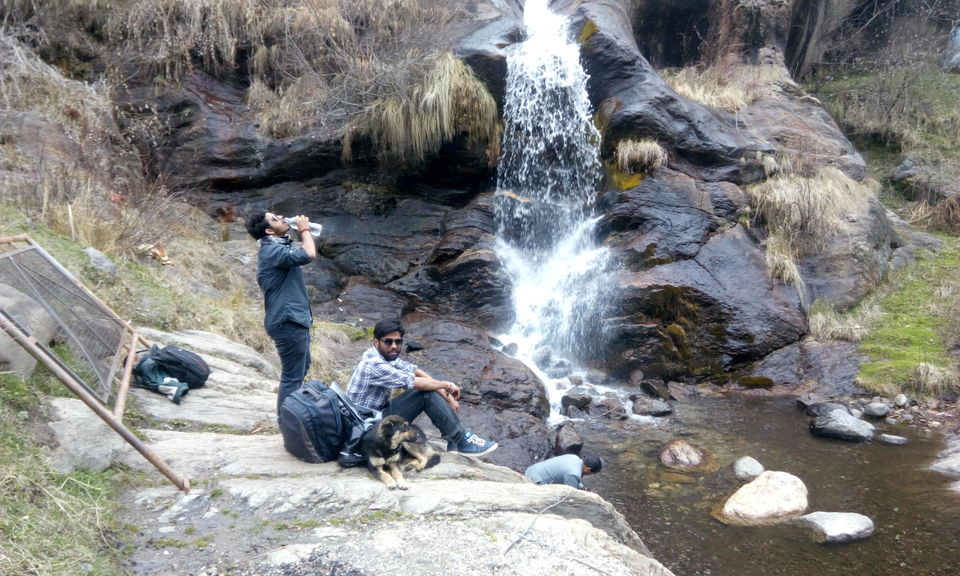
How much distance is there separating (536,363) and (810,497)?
4.26 meters

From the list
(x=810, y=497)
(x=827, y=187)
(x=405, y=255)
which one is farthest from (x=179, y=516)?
(x=827, y=187)

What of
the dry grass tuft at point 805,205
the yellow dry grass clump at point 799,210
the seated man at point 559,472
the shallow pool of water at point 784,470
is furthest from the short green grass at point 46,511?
the dry grass tuft at point 805,205

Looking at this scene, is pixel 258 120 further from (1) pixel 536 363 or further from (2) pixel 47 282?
(2) pixel 47 282

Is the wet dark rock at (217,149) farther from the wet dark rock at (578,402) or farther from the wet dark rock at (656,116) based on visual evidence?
the wet dark rock at (578,402)

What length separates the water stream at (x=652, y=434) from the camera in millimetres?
4766

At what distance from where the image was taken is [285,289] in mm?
4059

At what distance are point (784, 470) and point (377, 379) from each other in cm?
420

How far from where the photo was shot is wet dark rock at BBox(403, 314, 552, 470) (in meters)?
6.82

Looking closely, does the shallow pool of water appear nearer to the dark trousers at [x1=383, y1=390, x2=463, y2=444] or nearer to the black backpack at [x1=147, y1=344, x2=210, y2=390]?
the dark trousers at [x1=383, y1=390, x2=463, y2=444]

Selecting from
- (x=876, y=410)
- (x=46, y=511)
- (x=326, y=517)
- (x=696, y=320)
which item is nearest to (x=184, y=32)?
(x=696, y=320)

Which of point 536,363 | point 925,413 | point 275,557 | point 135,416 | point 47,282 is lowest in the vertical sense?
point 536,363

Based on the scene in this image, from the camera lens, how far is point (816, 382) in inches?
330

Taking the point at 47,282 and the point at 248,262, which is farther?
the point at 248,262

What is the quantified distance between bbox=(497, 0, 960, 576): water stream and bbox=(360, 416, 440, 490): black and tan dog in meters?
2.18
